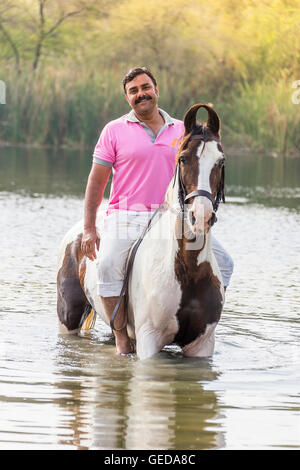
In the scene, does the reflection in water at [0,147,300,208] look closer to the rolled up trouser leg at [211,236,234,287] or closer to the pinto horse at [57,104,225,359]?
the rolled up trouser leg at [211,236,234,287]

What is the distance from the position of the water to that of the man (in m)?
0.57

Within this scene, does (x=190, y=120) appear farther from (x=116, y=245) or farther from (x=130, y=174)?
(x=116, y=245)

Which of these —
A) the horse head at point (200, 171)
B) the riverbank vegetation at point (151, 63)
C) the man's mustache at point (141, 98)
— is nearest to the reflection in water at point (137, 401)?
the horse head at point (200, 171)

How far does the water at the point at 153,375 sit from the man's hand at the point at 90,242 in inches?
28.0

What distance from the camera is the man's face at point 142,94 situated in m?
6.24

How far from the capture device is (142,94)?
626cm

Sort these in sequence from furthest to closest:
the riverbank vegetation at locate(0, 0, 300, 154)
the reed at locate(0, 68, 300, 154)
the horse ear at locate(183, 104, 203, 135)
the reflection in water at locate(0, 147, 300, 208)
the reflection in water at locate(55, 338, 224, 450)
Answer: the riverbank vegetation at locate(0, 0, 300, 154)
the reed at locate(0, 68, 300, 154)
the reflection in water at locate(0, 147, 300, 208)
the horse ear at locate(183, 104, 203, 135)
the reflection in water at locate(55, 338, 224, 450)

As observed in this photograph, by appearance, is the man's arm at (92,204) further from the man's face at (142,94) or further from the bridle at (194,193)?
the bridle at (194,193)

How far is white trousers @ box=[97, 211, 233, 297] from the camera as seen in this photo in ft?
20.2

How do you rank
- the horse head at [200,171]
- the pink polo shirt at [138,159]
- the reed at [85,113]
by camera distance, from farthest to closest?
the reed at [85,113] < the pink polo shirt at [138,159] < the horse head at [200,171]

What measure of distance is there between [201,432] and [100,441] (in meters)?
0.56

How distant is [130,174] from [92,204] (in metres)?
0.36

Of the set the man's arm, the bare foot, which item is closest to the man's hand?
the man's arm
